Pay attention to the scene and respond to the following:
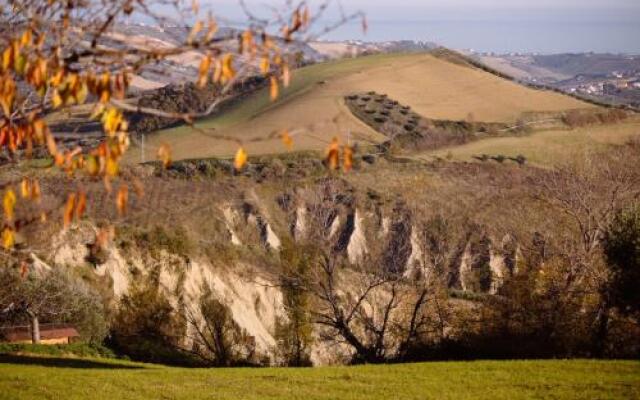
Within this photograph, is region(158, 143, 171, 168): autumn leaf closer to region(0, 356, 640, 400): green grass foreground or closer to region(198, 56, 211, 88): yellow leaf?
region(198, 56, 211, 88): yellow leaf

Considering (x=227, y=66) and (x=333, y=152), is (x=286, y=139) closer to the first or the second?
(x=333, y=152)

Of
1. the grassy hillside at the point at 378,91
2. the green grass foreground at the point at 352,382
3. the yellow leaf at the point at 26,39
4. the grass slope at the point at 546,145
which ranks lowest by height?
the green grass foreground at the point at 352,382

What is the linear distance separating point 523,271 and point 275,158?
28.5 metres

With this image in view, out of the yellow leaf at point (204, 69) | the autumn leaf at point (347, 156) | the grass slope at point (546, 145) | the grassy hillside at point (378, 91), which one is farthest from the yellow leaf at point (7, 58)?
the grass slope at point (546, 145)

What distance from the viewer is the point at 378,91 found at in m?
71.6

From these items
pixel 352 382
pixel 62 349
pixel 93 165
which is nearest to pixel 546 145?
pixel 62 349

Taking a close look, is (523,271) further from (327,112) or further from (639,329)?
(327,112)

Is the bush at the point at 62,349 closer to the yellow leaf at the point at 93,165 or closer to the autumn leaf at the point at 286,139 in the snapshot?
the yellow leaf at the point at 93,165

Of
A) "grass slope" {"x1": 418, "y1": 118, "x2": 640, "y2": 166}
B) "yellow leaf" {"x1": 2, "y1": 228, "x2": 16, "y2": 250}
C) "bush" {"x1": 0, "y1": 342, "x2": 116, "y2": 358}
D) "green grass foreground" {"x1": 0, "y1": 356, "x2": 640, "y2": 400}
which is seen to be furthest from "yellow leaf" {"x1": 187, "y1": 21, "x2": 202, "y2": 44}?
"grass slope" {"x1": 418, "y1": 118, "x2": 640, "y2": 166}

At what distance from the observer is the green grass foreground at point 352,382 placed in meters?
14.2

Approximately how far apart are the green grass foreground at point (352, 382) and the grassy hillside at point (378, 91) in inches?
1373

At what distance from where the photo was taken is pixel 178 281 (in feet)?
116

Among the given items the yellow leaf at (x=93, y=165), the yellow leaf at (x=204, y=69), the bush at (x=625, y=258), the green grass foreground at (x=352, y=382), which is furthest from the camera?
the bush at (x=625, y=258)

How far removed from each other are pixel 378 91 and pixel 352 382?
5792 centimetres
